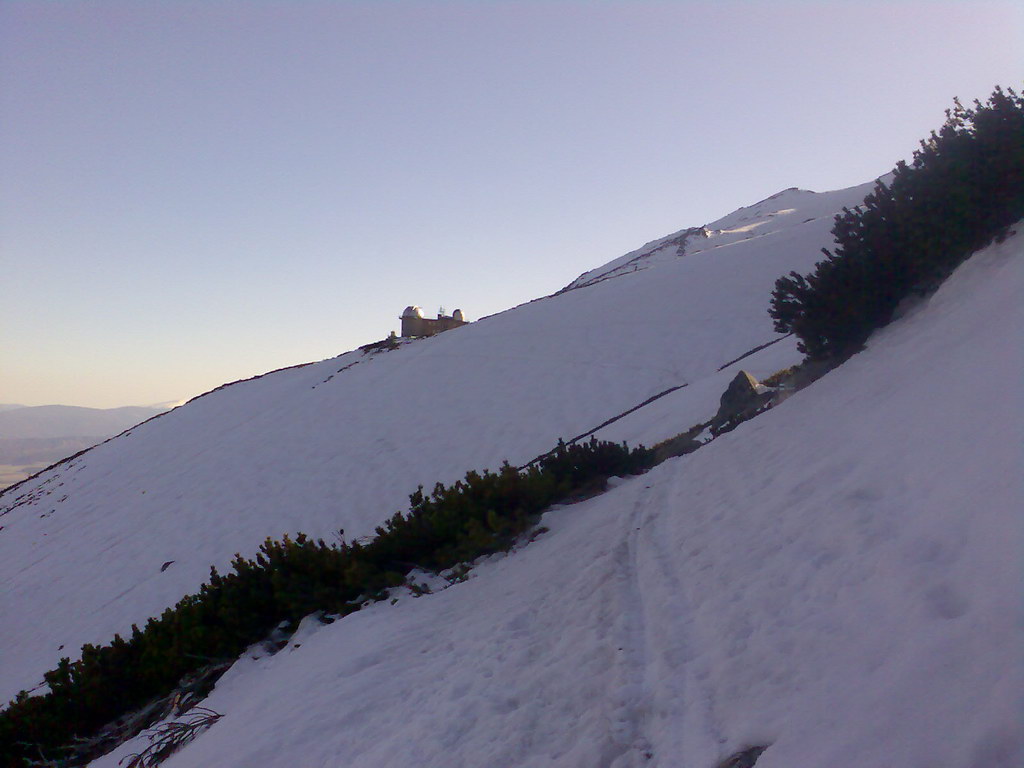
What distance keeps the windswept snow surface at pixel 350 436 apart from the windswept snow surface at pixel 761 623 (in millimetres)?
5519

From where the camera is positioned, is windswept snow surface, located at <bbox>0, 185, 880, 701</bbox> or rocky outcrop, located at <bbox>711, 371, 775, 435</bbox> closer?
rocky outcrop, located at <bbox>711, 371, 775, 435</bbox>

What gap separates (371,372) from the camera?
2652cm

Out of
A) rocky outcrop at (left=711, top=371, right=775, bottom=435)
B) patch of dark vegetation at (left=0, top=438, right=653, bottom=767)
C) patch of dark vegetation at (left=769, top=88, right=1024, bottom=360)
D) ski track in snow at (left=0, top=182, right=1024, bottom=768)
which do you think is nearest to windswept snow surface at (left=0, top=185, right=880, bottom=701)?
rocky outcrop at (left=711, top=371, right=775, bottom=435)

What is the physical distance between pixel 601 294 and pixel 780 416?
22.7 meters

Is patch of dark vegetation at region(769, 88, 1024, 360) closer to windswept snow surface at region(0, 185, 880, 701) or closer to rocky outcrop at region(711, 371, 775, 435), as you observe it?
rocky outcrop at region(711, 371, 775, 435)

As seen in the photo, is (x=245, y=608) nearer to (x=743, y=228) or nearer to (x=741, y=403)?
(x=741, y=403)

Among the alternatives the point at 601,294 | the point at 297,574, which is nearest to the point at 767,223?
the point at 601,294

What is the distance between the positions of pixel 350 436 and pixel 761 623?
18028 mm

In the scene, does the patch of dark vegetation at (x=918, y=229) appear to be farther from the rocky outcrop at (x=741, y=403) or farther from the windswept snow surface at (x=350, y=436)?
the windswept snow surface at (x=350, y=436)

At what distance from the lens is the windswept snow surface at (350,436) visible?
1480cm

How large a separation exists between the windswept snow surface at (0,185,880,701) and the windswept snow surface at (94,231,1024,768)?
552 cm

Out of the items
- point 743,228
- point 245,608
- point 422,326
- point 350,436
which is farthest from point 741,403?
point 743,228

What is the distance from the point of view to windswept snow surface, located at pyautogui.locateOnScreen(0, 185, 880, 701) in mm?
14805

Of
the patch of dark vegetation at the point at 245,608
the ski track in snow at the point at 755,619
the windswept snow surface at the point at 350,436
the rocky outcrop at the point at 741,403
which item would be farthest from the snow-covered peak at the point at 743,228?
the ski track in snow at the point at 755,619
